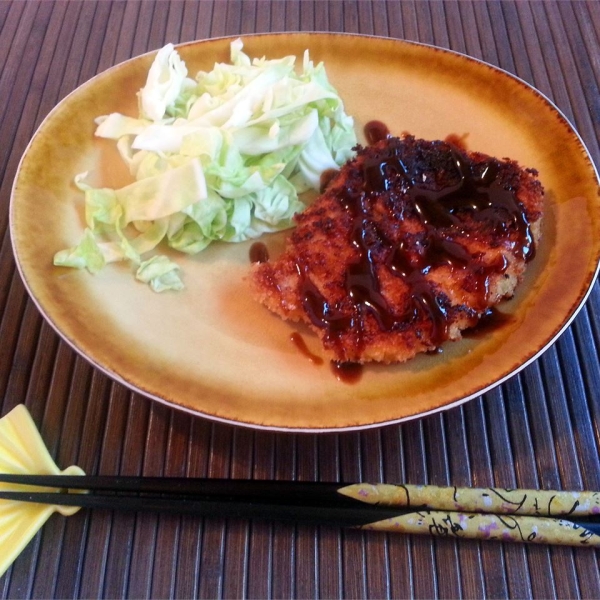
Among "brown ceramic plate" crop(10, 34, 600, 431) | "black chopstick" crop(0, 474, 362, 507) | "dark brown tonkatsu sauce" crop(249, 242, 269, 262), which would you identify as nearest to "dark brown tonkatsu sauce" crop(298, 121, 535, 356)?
"brown ceramic plate" crop(10, 34, 600, 431)

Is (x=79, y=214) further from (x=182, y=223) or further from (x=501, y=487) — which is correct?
(x=501, y=487)

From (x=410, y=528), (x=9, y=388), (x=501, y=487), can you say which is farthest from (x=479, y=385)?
(x=9, y=388)

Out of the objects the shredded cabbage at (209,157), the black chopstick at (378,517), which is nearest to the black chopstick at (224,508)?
the black chopstick at (378,517)

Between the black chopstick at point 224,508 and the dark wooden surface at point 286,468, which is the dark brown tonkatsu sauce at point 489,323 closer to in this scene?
the dark wooden surface at point 286,468

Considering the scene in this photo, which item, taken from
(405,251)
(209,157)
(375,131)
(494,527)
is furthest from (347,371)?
(375,131)

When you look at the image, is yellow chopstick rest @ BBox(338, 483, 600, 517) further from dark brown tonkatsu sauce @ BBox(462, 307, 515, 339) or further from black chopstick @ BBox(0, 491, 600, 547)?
dark brown tonkatsu sauce @ BBox(462, 307, 515, 339)

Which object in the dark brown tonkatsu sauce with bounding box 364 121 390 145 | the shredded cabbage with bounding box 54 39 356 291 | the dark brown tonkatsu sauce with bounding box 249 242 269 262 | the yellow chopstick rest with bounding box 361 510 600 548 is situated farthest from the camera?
the dark brown tonkatsu sauce with bounding box 364 121 390 145
